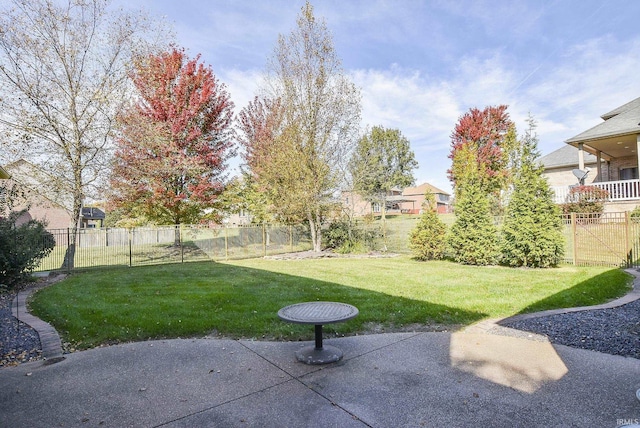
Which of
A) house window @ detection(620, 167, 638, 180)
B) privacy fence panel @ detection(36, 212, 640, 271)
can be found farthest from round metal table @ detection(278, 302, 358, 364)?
house window @ detection(620, 167, 638, 180)

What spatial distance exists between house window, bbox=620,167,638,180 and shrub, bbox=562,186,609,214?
503 centimetres

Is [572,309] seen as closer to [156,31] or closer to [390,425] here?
[390,425]

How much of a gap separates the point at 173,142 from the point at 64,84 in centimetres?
405

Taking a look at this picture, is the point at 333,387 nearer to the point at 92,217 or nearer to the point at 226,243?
the point at 226,243

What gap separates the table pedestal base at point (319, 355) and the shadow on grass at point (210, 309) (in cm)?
54

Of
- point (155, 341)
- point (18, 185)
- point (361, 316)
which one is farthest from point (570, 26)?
point (18, 185)

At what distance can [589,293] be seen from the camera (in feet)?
20.7

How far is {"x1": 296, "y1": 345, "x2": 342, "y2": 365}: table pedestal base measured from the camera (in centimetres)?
366

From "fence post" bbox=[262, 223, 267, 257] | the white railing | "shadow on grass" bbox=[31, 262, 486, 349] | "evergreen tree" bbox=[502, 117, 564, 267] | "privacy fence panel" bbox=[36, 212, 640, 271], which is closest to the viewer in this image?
"shadow on grass" bbox=[31, 262, 486, 349]

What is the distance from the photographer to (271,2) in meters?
10.8

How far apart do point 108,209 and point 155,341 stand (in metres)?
12.4

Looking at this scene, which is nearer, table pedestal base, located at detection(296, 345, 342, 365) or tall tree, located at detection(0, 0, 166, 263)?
table pedestal base, located at detection(296, 345, 342, 365)

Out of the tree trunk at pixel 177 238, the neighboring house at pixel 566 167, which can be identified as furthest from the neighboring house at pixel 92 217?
the neighboring house at pixel 566 167

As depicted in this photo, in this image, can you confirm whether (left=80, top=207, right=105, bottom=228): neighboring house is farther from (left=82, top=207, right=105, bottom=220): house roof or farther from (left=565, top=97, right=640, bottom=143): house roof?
(left=565, top=97, right=640, bottom=143): house roof
